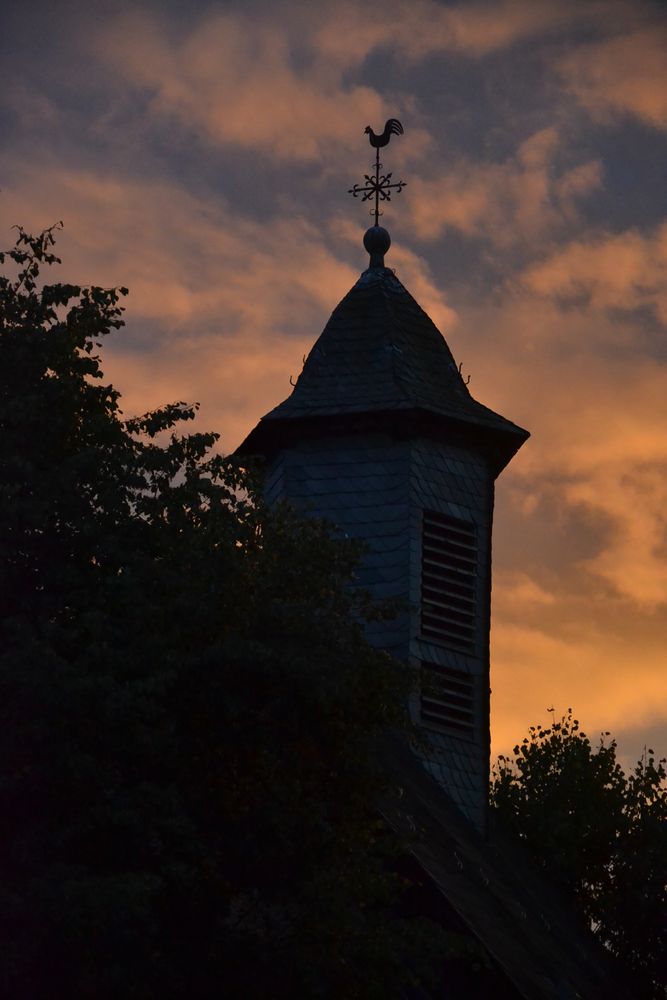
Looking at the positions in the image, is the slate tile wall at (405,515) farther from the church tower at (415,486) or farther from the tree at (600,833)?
the tree at (600,833)

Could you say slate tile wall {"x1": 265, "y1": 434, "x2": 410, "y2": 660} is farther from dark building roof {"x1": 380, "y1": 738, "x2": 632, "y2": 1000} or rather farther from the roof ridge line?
dark building roof {"x1": 380, "y1": 738, "x2": 632, "y2": 1000}

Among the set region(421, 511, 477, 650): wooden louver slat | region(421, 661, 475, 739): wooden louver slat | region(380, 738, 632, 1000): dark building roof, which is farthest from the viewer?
region(421, 511, 477, 650): wooden louver slat

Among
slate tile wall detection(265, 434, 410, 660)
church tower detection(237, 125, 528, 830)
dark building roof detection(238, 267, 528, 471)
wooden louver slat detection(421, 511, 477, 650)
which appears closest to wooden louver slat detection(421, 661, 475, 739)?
church tower detection(237, 125, 528, 830)

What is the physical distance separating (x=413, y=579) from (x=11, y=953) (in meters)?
14.3

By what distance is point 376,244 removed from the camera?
34500 mm

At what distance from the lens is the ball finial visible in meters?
34.5

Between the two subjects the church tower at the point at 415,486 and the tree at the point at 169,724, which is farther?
the church tower at the point at 415,486

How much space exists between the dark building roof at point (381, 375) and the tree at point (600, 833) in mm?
11445

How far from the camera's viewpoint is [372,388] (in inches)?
1242

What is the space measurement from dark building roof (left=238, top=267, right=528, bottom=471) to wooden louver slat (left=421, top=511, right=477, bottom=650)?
5.24 ft

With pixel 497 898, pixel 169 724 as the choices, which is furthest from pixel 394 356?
pixel 169 724

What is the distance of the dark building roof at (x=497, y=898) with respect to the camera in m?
23.3

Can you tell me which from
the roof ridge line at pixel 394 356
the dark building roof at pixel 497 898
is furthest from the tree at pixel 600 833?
the roof ridge line at pixel 394 356

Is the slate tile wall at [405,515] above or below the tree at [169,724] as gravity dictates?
above
